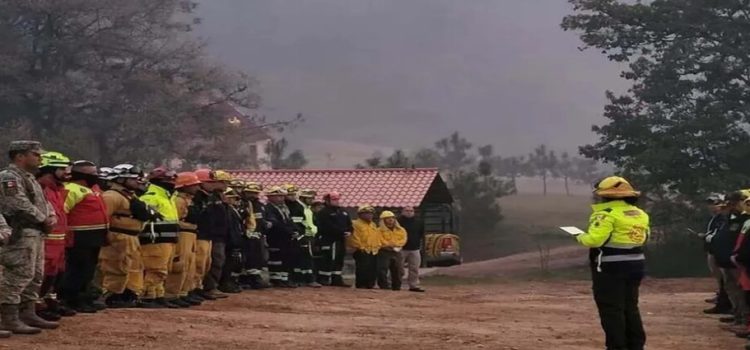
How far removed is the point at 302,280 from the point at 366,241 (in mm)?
1580

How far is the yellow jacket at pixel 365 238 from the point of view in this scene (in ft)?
63.1

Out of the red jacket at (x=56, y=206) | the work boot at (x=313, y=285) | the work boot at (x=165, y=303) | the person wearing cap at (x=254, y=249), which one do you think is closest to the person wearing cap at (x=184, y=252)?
the work boot at (x=165, y=303)

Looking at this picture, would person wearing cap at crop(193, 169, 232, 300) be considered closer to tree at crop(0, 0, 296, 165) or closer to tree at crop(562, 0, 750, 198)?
tree at crop(562, 0, 750, 198)

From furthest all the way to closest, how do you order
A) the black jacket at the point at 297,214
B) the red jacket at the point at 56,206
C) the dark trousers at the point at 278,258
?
the black jacket at the point at 297,214 → the dark trousers at the point at 278,258 → the red jacket at the point at 56,206

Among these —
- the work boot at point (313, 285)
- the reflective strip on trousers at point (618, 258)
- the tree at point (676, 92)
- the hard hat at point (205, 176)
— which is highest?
the tree at point (676, 92)

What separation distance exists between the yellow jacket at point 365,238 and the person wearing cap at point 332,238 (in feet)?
0.89

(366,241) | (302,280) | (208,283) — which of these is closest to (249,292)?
(208,283)

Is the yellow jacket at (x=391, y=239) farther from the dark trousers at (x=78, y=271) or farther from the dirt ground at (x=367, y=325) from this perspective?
the dark trousers at (x=78, y=271)

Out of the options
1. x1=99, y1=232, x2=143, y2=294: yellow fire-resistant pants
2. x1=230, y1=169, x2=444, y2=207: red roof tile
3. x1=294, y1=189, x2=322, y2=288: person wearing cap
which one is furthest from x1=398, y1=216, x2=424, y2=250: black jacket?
x1=99, y1=232, x2=143, y2=294: yellow fire-resistant pants

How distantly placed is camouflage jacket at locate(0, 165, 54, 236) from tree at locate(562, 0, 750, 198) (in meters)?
23.6

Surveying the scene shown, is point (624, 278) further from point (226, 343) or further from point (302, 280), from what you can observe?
point (302, 280)

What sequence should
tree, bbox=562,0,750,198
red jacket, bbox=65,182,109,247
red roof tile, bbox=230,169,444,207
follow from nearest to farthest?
red jacket, bbox=65,182,109,247 < red roof tile, bbox=230,169,444,207 < tree, bbox=562,0,750,198

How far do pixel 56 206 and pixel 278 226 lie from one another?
7.11 meters

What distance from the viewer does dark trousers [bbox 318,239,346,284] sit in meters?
18.8
